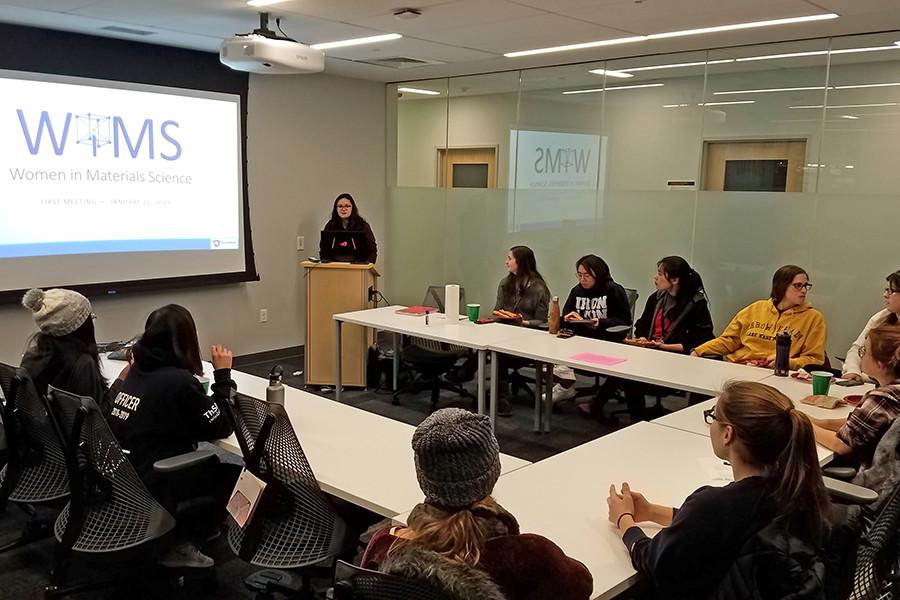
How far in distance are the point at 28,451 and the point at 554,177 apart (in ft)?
15.5

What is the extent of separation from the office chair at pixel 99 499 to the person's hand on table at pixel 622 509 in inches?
57.8

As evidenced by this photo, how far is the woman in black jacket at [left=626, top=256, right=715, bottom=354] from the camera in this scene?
4816 millimetres

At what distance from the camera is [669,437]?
2834mm

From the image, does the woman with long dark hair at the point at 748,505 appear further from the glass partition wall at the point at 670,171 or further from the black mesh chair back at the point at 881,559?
the glass partition wall at the point at 670,171

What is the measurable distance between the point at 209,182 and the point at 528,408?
3.17m

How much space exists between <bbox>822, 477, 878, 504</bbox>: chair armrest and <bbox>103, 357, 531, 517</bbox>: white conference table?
0.94 meters

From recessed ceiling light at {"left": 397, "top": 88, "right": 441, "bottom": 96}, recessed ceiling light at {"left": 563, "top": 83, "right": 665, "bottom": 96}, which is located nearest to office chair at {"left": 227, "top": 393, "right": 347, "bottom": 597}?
recessed ceiling light at {"left": 563, "top": 83, "right": 665, "bottom": 96}

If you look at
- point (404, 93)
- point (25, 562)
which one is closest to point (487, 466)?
point (25, 562)

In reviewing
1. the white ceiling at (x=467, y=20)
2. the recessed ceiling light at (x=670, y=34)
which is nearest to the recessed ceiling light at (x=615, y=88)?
the white ceiling at (x=467, y=20)

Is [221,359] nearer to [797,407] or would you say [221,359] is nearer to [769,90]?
[797,407]

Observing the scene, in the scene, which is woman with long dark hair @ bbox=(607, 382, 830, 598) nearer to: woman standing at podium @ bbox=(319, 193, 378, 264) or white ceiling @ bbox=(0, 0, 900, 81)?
white ceiling @ bbox=(0, 0, 900, 81)

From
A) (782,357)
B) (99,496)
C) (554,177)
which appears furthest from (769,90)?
(99,496)

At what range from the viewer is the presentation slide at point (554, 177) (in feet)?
20.6

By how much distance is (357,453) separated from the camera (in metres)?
2.60
